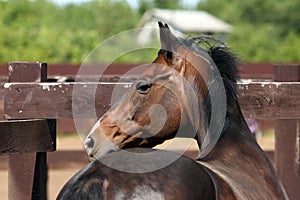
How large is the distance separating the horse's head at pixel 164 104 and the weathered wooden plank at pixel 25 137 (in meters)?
0.39

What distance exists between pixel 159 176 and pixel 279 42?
5842 centimetres

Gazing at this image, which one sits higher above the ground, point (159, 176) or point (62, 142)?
point (159, 176)

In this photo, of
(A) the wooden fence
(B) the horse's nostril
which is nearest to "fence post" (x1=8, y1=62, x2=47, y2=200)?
(A) the wooden fence

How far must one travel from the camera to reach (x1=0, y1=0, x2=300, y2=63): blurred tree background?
3712 centimetres

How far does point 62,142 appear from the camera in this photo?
20.6m

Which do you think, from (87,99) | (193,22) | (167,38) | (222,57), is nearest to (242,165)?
(222,57)

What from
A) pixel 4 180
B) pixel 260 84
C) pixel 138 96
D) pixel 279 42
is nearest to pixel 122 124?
pixel 138 96

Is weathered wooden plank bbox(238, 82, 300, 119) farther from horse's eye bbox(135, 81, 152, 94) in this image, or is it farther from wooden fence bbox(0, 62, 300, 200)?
horse's eye bbox(135, 81, 152, 94)

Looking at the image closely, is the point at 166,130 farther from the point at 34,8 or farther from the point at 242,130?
the point at 34,8

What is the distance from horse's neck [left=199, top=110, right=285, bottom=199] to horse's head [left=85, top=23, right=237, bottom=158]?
0.88 feet

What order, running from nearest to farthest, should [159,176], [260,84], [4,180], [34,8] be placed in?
[159,176] → [260,84] → [4,180] → [34,8]

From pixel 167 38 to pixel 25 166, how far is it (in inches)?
49.0

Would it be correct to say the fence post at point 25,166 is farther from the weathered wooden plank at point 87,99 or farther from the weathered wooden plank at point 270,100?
the weathered wooden plank at point 270,100

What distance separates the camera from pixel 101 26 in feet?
167
